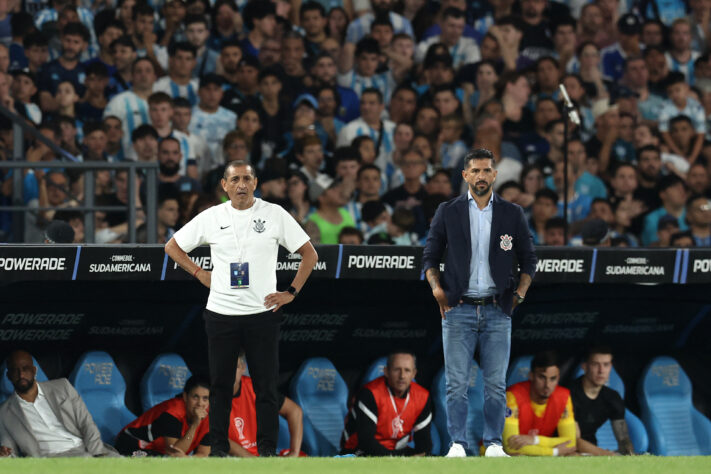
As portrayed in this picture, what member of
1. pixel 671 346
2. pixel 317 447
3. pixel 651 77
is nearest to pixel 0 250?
pixel 317 447

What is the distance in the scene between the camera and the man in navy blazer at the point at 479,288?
257 inches

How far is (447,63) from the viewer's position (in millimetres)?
12156

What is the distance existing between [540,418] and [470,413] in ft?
1.78

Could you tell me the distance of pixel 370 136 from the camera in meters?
11.6

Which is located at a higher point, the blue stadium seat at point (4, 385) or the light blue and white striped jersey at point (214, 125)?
the light blue and white striped jersey at point (214, 125)

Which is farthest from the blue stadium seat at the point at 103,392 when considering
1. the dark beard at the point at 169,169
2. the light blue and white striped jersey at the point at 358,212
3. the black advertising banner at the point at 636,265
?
the black advertising banner at the point at 636,265

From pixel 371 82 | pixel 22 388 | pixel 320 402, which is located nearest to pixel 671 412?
pixel 320 402

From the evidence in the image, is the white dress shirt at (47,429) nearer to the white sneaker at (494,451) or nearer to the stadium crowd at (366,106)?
the stadium crowd at (366,106)

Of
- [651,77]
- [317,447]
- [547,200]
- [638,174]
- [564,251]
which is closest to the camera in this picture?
[564,251]

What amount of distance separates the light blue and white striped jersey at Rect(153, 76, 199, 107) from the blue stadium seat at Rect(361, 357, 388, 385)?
12.3ft

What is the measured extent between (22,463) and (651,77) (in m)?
9.16

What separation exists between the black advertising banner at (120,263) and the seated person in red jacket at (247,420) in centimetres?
109

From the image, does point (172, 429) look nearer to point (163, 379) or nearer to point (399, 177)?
point (163, 379)

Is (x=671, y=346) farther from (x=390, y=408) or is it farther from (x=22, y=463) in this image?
(x=22, y=463)
